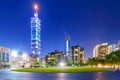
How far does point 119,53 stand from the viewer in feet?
652

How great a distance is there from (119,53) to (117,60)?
4755 millimetres

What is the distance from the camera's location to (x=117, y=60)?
19725cm
